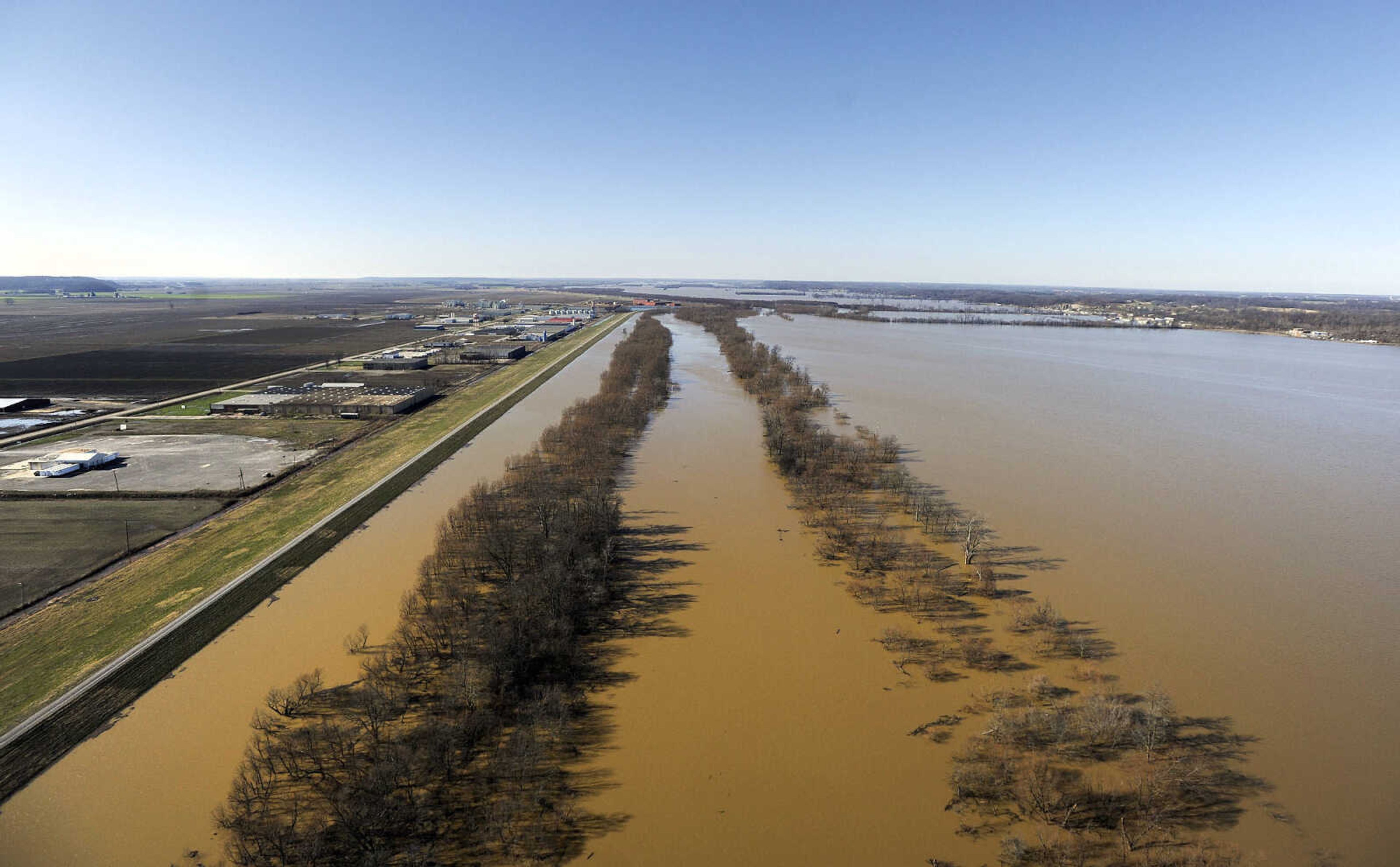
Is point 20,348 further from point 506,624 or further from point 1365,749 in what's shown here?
point 1365,749

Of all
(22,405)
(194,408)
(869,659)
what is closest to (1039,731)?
(869,659)

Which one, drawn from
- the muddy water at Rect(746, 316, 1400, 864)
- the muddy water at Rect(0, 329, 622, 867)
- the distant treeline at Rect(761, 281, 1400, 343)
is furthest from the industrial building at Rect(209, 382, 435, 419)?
the distant treeline at Rect(761, 281, 1400, 343)

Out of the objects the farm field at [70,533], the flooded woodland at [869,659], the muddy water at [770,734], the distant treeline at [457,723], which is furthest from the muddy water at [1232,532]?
the farm field at [70,533]

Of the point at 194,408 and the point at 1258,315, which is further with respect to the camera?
the point at 1258,315

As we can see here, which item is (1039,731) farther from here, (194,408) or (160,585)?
(194,408)

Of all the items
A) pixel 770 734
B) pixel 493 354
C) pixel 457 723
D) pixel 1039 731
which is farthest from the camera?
pixel 493 354

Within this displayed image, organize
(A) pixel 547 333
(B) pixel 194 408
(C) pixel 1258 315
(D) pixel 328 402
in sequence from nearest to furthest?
(B) pixel 194 408 < (D) pixel 328 402 < (A) pixel 547 333 < (C) pixel 1258 315

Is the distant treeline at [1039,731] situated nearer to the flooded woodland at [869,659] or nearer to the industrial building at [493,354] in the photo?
the flooded woodland at [869,659]

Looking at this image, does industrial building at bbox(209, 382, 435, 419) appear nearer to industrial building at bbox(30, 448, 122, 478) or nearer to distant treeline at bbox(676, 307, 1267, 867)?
industrial building at bbox(30, 448, 122, 478)
